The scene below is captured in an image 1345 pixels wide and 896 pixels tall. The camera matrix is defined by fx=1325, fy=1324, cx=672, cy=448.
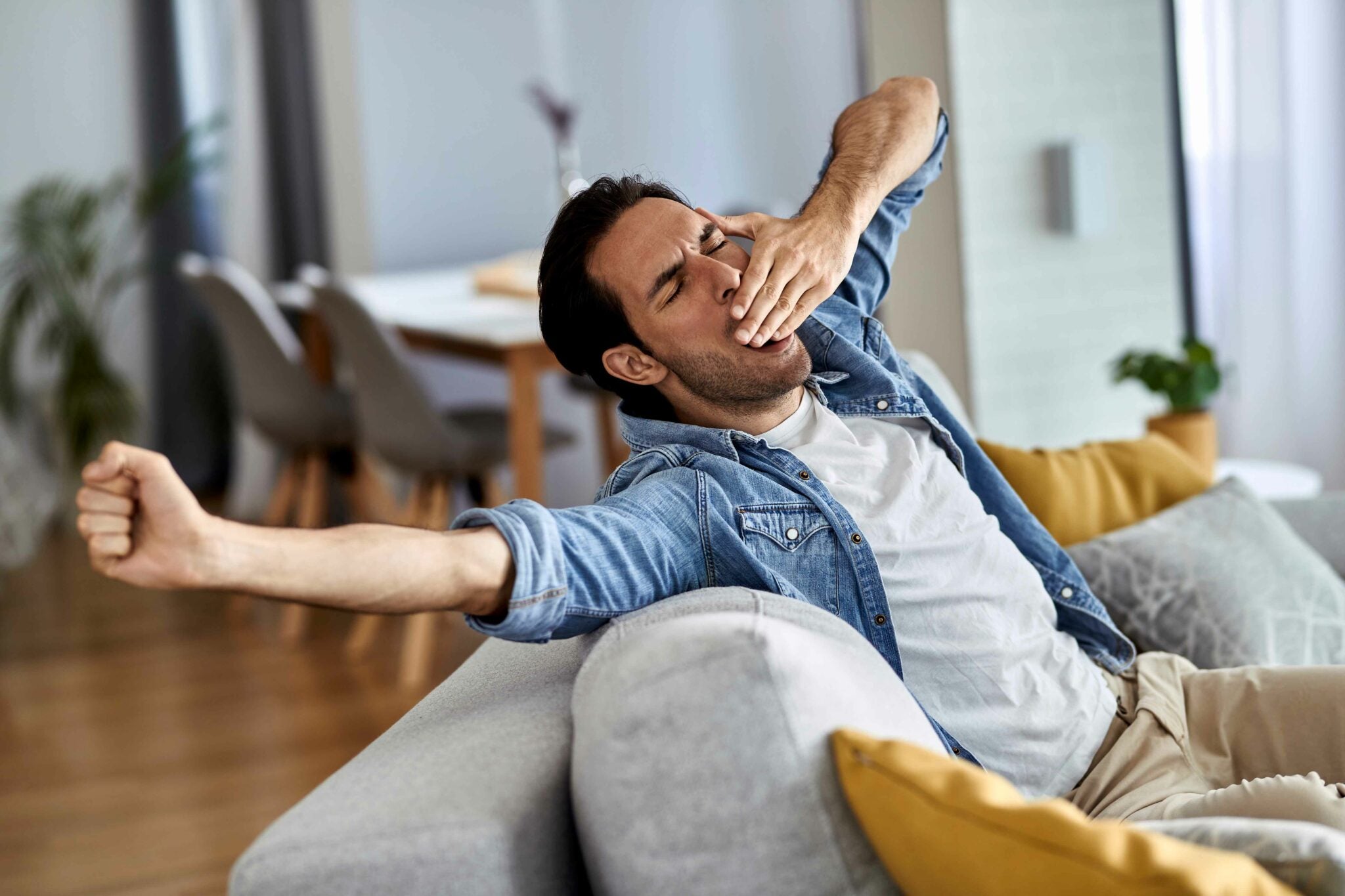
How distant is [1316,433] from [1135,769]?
241 cm

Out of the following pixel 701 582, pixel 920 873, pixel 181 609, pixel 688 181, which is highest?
pixel 688 181

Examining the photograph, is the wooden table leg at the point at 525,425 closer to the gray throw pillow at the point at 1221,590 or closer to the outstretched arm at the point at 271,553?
the gray throw pillow at the point at 1221,590

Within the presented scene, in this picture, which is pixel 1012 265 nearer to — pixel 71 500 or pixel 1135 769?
pixel 1135 769

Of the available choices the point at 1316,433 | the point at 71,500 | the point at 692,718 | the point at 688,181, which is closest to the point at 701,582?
the point at 692,718

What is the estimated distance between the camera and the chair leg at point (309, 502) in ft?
12.4

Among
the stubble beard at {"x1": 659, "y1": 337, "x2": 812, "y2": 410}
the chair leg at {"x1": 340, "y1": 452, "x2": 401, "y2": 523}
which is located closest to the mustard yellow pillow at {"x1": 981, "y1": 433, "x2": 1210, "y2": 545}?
the stubble beard at {"x1": 659, "y1": 337, "x2": 812, "y2": 410}

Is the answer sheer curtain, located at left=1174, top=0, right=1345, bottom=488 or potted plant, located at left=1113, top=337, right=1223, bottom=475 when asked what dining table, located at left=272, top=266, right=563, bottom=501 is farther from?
sheer curtain, located at left=1174, top=0, right=1345, bottom=488

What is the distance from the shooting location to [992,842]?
2.80 ft

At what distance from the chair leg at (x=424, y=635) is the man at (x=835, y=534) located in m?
1.65

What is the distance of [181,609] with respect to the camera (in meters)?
4.08

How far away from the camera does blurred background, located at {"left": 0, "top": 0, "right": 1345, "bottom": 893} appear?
2.81m

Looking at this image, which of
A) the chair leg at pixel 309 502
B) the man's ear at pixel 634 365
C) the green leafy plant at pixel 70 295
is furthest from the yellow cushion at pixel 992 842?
the green leafy plant at pixel 70 295

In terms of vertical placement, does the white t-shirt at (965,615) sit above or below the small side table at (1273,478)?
above

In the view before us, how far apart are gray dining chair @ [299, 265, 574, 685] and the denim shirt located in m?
1.64
